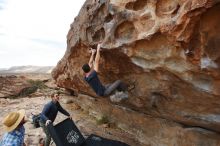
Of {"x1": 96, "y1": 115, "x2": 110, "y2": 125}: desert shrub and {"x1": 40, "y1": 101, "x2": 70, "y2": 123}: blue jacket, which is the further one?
{"x1": 96, "y1": 115, "x2": 110, "y2": 125}: desert shrub

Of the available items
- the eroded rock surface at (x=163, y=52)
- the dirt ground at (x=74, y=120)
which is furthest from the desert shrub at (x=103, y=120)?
the eroded rock surface at (x=163, y=52)

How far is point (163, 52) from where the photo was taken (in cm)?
755

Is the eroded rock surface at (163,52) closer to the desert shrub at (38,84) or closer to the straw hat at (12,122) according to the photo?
Result: the straw hat at (12,122)

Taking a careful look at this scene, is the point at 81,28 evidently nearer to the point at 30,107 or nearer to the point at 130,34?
the point at 130,34

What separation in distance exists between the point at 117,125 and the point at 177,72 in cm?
496

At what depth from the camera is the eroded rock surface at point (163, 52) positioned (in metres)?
6.61

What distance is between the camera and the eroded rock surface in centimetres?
661

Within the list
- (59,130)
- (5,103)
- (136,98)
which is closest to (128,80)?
(136,98)

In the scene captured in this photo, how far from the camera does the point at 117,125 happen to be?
39.4ft

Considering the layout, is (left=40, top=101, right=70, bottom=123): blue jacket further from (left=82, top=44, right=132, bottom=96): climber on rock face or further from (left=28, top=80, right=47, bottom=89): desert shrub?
(left=28, top=80, right=47, bottom=89): desert shrub

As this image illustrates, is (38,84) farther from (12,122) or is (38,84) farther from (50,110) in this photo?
(12,122)

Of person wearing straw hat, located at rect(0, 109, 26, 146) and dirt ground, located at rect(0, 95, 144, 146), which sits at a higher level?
person wearing straw hat, located at rect(0, 109, 26, 146)

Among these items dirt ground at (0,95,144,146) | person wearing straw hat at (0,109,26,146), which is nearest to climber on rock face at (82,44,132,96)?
person wearing straw hat at (0,109,26,146)

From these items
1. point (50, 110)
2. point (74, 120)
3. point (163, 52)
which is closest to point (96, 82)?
point (50, 110)
